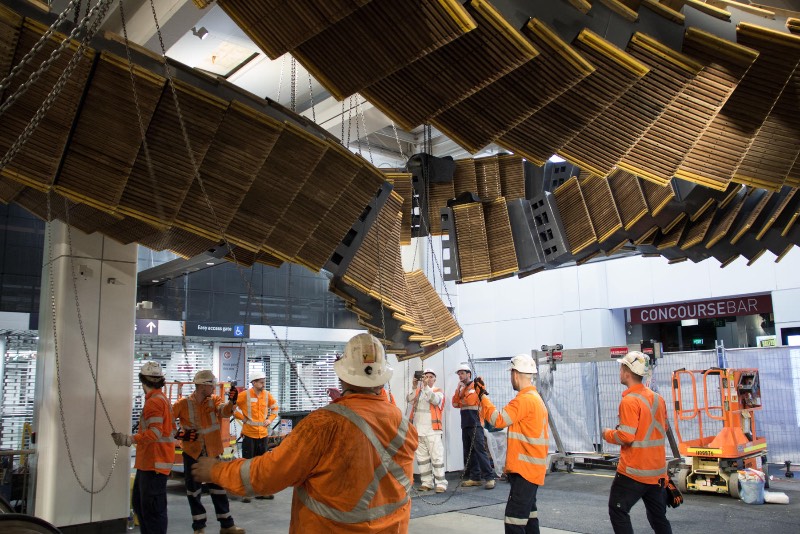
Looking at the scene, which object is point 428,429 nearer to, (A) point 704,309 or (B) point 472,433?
(B) point 472,433

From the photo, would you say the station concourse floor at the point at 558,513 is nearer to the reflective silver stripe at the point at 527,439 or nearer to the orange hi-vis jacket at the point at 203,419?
the orange hi-vis jacket at the point at 203,419

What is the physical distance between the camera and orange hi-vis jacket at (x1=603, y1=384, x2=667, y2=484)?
558cm

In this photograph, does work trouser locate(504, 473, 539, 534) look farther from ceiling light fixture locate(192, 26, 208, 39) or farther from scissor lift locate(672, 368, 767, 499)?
ceiling light fixture locate(192, 26, 208, 39)

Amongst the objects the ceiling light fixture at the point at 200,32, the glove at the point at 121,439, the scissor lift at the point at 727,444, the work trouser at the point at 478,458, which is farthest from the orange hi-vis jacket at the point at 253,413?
the scissor lift at the point at 727,444

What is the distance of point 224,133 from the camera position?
5246mm

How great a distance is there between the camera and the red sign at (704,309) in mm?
18594

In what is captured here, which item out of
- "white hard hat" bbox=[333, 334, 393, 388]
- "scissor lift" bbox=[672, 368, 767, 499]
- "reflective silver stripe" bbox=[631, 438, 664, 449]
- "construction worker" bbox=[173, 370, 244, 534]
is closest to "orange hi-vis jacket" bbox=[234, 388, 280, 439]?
"construction worker" bbox=[173, 370, 244, 534]

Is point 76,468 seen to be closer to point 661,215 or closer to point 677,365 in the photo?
point 661,215

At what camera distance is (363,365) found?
3389 millimetres

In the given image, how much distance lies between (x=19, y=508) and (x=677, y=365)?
11.3 metres

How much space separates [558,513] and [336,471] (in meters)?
6.79

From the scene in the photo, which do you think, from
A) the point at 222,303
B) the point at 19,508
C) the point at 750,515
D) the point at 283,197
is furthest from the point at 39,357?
the point at 750,515

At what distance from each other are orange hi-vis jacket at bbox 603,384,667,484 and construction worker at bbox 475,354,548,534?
0.57 m

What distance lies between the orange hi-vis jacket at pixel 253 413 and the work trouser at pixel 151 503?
12.5 feet
